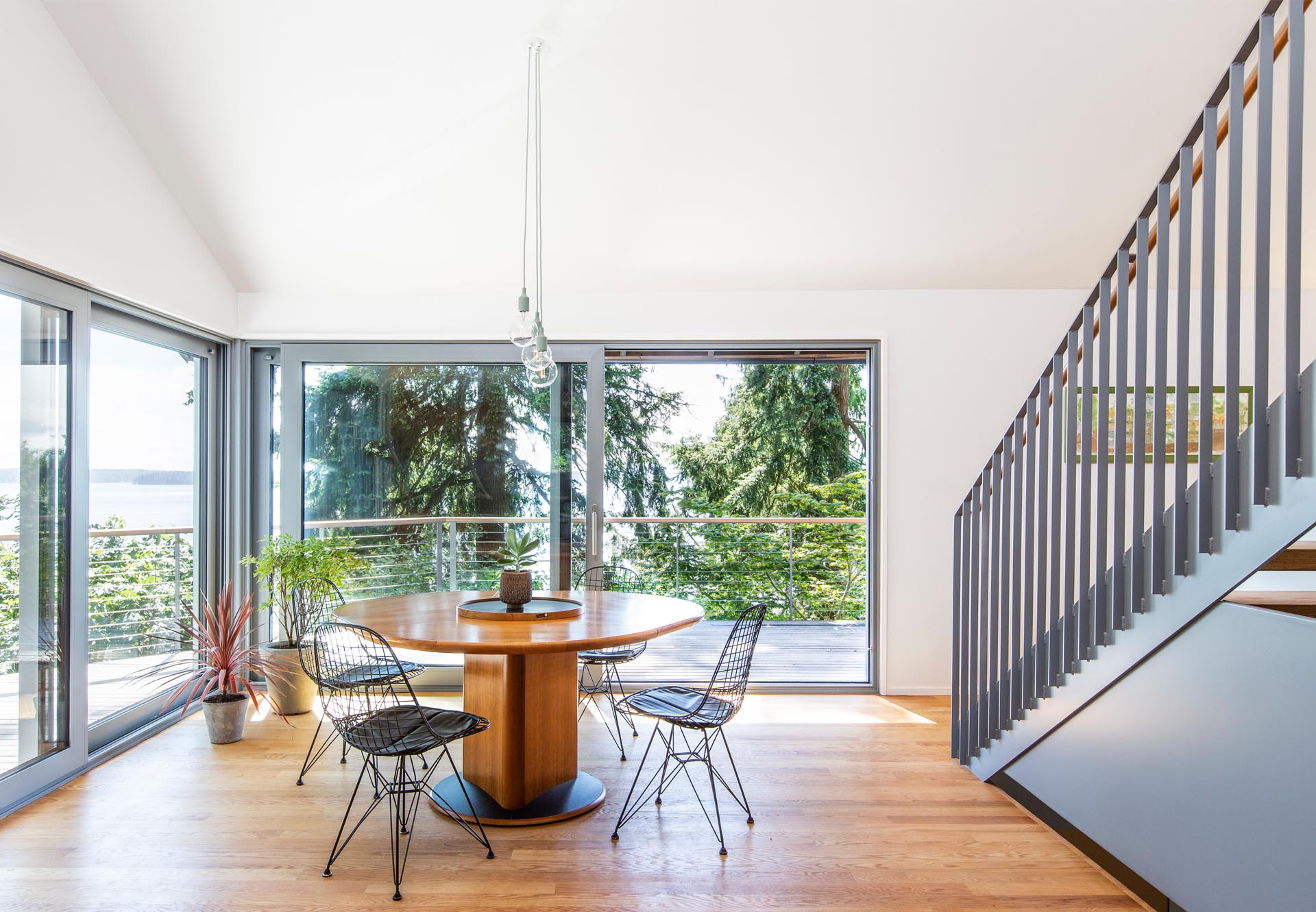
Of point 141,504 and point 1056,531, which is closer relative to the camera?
point 1056,531

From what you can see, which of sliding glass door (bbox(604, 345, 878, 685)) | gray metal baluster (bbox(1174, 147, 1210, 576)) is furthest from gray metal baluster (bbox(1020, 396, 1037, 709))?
sliding glass door (bbox(604, 345, 878, 685))

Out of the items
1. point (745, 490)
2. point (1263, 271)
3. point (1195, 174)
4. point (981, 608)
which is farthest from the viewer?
point (745, 490)

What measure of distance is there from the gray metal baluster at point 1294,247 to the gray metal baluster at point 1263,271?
→ 0.04 metres

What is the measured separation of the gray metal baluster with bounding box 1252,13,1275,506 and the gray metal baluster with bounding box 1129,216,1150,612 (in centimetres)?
33

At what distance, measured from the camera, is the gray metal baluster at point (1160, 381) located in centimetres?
200

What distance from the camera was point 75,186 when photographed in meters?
3.03

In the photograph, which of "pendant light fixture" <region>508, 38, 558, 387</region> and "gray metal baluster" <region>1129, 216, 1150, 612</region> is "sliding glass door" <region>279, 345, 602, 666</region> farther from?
"gray metal baluster" <region>1129, 216, 1150, 612</region>

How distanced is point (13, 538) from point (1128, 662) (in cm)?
374

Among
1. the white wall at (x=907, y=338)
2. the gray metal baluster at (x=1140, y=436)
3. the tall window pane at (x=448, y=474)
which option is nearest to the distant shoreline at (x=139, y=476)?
the tall window pane at (x=448, y=474)

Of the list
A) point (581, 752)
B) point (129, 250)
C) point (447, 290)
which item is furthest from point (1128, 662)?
point (129, 250)

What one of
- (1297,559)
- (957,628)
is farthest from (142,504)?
(1297,559)

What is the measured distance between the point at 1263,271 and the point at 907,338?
2691 mm

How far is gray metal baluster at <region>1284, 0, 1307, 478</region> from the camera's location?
162 cm

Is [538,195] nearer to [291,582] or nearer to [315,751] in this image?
[291,582]
